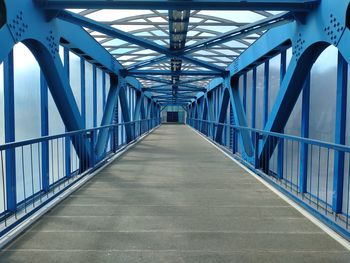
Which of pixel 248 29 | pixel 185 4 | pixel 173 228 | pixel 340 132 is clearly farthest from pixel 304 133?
pixel 173 228

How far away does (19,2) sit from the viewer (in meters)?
4.91

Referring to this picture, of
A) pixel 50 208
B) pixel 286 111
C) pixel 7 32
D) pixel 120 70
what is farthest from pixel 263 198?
pixel 120 70

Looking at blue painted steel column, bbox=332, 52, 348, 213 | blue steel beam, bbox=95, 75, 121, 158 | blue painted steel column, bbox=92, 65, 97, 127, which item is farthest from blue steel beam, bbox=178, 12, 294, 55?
blue steel beam, bbox=95, 75, 121, 158

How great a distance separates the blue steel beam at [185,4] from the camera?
549cm

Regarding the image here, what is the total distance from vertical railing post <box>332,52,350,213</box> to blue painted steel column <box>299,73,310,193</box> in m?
1.02

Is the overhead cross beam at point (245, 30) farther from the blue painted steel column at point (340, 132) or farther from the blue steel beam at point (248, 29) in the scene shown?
the blue painted steel column at point (340, 132)

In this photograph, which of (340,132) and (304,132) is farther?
(304,132)

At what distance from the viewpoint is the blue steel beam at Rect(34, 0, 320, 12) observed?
549 cm

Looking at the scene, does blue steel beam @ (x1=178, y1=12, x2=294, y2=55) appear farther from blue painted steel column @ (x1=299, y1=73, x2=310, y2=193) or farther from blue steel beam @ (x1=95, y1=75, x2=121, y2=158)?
A: blue steel beam @ (x1=95, y1=75, x2=121, y2=158)

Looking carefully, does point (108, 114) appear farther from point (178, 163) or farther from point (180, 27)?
point (180, 27)

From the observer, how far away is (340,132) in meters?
5.00

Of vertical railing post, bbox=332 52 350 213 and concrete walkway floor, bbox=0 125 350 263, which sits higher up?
vertical railing post, bbox=332 52 350 213

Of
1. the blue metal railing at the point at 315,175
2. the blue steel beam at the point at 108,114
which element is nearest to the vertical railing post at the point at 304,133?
the blue metal railing at the point at 315,175

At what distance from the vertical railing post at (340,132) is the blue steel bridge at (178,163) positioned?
0.05 feet
